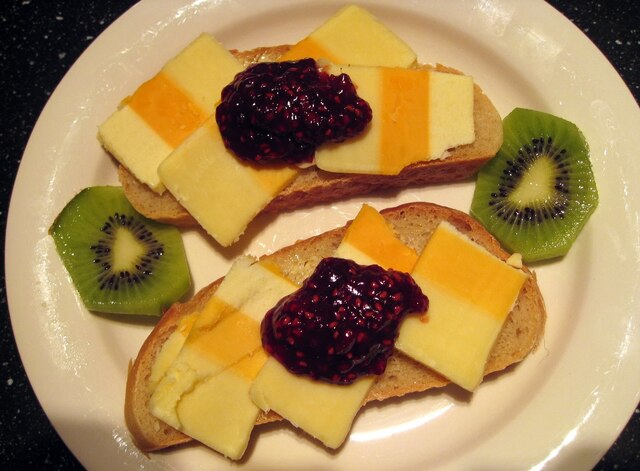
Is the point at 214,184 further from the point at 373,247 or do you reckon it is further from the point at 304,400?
the point at 304,400

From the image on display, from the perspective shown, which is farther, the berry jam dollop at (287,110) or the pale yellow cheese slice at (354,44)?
the pale yellow cheese slice at (354,44)

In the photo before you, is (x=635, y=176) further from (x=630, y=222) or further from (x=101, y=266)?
(x=101, y=266)

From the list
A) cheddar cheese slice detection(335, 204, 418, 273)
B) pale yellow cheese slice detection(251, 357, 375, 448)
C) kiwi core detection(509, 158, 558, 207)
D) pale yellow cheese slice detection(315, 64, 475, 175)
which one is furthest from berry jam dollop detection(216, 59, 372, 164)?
pale yellow cheese slice detection(251, 357, 375, 448)

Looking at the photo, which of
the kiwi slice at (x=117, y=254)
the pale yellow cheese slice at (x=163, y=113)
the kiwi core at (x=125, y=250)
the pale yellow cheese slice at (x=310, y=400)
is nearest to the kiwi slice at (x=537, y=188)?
the pale yellow cheese slice at (x=310, y=400)

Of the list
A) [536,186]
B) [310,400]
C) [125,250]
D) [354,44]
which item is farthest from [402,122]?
[125,250]

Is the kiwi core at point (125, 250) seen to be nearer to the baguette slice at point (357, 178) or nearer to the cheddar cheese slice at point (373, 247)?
the baguette slice at point (357, 178)

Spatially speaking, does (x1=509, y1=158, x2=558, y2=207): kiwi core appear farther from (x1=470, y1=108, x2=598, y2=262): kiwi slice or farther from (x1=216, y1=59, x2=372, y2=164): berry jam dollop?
(x1=216, y1=59, x2=372, y2=164): berry jam dollop

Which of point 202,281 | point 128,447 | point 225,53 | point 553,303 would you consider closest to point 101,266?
point 202,281
